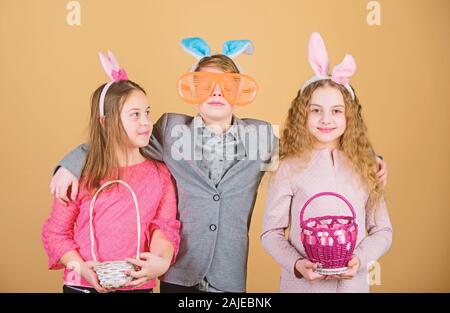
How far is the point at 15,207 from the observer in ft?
8.23

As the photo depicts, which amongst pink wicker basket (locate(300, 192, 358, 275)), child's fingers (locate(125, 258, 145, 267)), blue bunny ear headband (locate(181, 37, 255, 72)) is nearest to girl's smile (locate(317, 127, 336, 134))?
pink wicker basket (locate(300, 192, 358, 275))

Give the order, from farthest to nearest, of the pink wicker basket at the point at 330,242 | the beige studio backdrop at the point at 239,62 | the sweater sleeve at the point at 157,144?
the beige studio backdrop at the point at 239,62, the sweater sleeve at the point at 157,144, the pink wicker basket at the point at 330,242

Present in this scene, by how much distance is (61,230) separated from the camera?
91.6 inches

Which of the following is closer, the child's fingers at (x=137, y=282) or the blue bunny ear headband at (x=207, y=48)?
the child's fingers at (x=137, y=282)

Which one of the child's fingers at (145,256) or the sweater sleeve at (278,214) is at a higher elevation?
the sweater sleeve at (278,214)

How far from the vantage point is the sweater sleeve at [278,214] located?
2.36 meters

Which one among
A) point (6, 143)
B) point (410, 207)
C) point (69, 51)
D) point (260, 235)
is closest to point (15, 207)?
point (6, 143)

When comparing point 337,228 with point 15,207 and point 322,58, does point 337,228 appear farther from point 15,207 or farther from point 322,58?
point 15,207

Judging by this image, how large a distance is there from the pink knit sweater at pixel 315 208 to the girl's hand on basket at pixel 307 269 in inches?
2.0

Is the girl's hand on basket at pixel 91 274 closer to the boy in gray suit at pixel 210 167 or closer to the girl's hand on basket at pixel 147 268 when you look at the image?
the girl's hand on basket at pixel 147 268

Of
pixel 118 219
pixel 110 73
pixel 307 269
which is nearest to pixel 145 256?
pixel 118 219

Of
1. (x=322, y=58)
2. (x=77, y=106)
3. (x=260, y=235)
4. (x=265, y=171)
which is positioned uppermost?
(x=322, y=58)

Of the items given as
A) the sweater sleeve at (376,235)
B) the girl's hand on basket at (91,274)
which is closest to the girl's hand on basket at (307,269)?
the sweater sleeve at (376,235)
